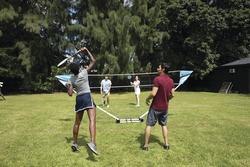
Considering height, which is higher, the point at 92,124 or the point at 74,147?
the point at 92,124

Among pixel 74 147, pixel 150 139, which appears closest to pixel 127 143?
pixel 150 139

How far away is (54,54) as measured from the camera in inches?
1716

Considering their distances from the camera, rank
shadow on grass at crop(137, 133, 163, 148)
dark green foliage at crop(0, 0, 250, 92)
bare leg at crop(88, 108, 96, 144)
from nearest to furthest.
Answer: bare leg at crop(88, 108, 96, 144) → shadow on grass at crop(137, 133, 163, 148) → dark green foliage at crop(0, 0, 250, 92)

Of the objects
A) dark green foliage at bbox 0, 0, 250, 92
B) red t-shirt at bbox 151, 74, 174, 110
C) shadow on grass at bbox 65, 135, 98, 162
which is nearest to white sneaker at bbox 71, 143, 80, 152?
shadow on grass at bbox 65, 135, 98, 162

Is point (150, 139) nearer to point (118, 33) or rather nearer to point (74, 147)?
point (74, 147)

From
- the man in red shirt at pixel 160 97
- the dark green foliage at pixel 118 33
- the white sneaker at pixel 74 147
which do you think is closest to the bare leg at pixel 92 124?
the white sneaker at pixel 74 147

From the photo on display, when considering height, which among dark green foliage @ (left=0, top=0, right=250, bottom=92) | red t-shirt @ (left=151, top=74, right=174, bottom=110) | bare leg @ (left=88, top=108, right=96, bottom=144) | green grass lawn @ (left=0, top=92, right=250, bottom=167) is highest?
dark green foliage @ (left=0, top=0, right=250, bottom=92)

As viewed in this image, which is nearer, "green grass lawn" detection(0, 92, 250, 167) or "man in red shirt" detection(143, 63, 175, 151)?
"green grass lawn" detection(0, 92, 250, 167)

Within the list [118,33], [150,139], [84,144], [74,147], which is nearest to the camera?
[74,147]

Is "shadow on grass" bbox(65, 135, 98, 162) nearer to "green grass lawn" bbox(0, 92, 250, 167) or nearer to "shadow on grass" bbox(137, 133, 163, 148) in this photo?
"green grass lawn" bbox(0, 92, 250, 167)

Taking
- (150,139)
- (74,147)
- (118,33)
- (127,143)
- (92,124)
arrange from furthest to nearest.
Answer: (118,33) < (150,139) < (127,143) < (74,147) < (92,124)

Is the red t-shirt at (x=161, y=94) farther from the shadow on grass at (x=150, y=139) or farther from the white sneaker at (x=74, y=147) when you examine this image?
the white sneaker at (x=74, y=147)

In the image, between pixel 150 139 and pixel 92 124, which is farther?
pixel 150 139

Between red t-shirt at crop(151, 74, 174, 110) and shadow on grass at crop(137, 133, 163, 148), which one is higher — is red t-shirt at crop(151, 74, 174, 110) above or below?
above
